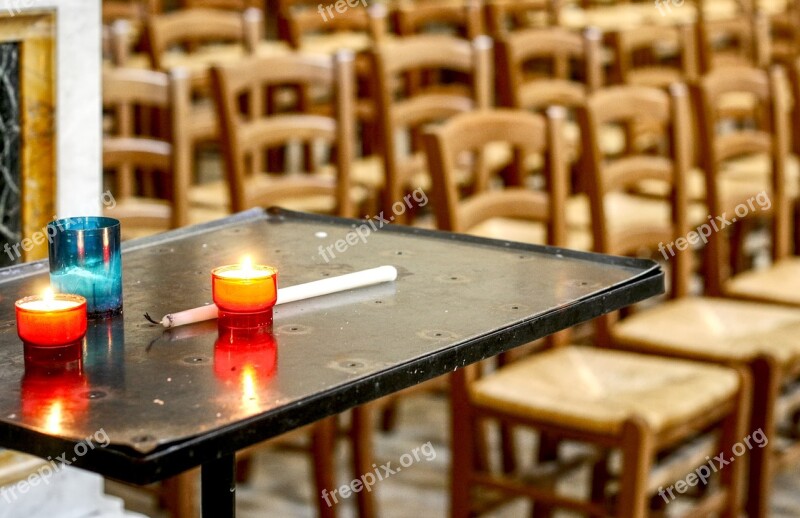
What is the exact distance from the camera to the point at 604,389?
2.58m

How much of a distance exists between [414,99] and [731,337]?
1212 millimetres

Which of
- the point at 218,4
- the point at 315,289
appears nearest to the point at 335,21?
the point at 218,4

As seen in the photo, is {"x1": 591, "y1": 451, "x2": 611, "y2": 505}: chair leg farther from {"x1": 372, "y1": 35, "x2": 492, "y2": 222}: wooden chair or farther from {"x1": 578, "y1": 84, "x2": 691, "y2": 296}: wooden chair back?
{"x1": 372, "y1": 35, "x2": 492, "y2": 222}: wooden chair

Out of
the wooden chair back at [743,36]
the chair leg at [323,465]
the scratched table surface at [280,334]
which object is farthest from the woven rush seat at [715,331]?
the wooden chair back at [743,36]

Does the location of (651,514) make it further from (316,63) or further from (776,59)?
(776,59)

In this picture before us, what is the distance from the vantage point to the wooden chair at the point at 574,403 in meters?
2.39

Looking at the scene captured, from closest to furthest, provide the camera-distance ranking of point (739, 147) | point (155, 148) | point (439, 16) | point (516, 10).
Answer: point (155, 148), point (739, 147), point (439, 16), point (516, 10)

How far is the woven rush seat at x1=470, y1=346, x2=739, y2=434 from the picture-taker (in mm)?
2426

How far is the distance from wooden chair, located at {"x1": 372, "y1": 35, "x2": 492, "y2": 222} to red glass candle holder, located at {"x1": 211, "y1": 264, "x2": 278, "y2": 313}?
208cm

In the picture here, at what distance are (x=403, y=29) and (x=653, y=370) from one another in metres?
2.58

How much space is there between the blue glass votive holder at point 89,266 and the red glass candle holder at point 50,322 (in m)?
0.11

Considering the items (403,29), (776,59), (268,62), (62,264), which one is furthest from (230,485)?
(776,59)

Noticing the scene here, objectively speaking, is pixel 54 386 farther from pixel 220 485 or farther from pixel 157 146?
pixel 157 146

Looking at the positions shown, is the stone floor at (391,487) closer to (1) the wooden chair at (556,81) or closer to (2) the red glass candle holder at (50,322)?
(1) the wooden chair at (556,81)
